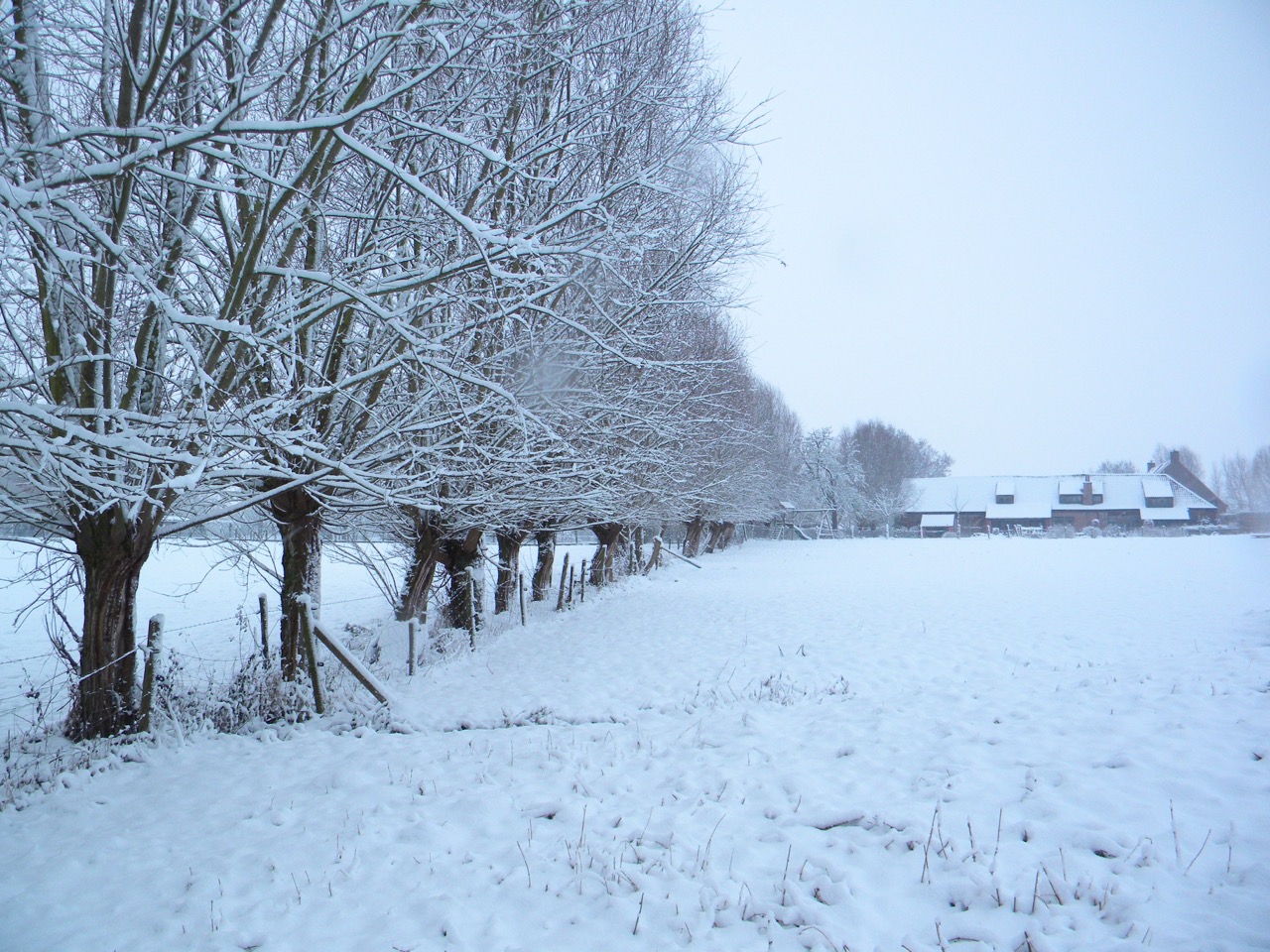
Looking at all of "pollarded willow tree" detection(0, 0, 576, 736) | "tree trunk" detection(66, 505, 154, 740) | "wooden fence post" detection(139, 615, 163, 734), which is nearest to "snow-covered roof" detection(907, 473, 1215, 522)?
"pollarded willow tree" detection(0, 0, 576, 736)

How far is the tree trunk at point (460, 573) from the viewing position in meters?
11.0

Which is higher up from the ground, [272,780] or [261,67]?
[261,67]

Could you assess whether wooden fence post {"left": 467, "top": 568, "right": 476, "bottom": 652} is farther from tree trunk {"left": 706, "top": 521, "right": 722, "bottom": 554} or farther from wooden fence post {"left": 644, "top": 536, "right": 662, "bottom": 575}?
tree trunk {"left": 706, "top": 521, "right": 722, "bottom": 554}

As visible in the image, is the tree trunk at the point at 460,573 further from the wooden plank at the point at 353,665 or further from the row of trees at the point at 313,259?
the wooden plank at the point at 353,665

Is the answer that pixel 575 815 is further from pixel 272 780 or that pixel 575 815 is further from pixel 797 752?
pixel 272 780

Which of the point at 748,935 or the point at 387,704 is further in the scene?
the point at 387,704

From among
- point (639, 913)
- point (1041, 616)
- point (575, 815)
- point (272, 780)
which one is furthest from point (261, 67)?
point (1041, 616)

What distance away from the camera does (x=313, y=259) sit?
7.02 metres

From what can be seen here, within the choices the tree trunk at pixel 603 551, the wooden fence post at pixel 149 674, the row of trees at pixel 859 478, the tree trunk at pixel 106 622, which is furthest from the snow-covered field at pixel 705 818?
the row of trees at pixel 859 478

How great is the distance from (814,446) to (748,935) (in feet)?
198

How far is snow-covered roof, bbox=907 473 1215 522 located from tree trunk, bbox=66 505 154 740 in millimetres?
65160

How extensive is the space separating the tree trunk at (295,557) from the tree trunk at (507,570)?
5.24 m

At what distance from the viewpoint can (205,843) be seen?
4066 millimetres

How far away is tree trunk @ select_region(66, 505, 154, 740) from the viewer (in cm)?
568
